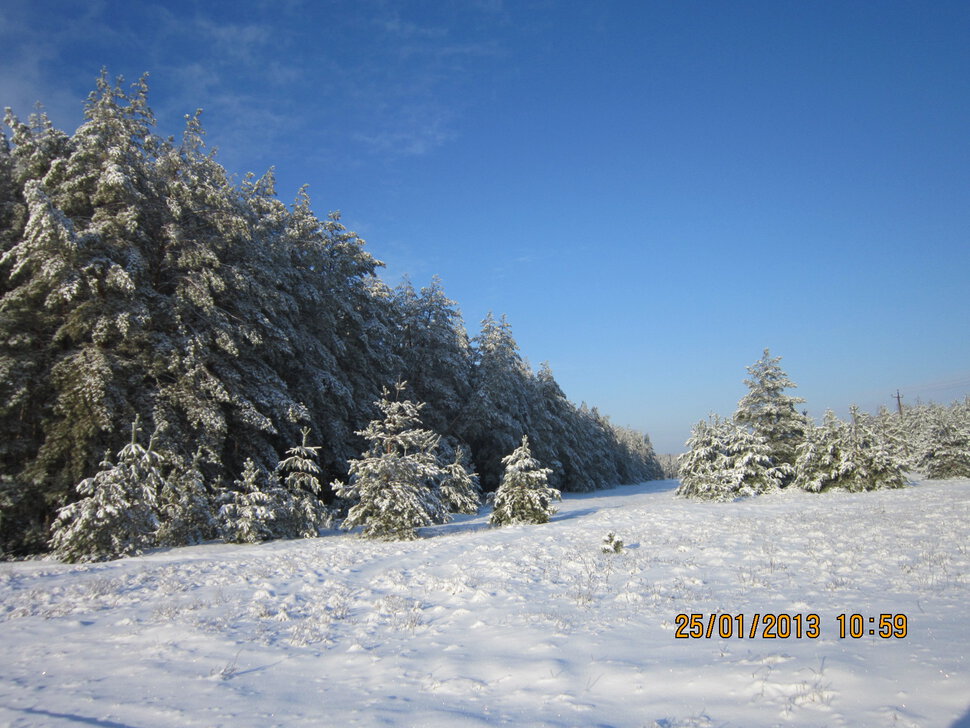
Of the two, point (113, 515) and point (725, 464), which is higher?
point (725, 464)

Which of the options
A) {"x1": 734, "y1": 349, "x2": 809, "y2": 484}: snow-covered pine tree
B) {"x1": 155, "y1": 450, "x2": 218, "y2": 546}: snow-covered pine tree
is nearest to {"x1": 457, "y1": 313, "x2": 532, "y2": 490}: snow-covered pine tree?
{"x1": 734, "y1": 349, "x2": 809, "y2": 484}: snow-covered pine tree

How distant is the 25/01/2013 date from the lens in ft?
21.0

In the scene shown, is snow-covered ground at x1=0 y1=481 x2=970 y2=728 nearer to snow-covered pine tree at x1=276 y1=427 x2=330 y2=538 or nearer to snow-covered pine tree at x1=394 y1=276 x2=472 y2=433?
snow-covered pine tree at x1=276 y1=427 x2=330 y2=538

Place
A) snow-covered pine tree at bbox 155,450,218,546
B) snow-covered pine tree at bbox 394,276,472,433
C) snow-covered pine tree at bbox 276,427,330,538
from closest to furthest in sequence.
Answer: snow-covered pine tree at bbox 155,450,218,546 → snow-covered pine tree at bbox 276,427,330,538 → snow-covered pine tree at bbox 394,276,472,433

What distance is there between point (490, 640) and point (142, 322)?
14804 mm

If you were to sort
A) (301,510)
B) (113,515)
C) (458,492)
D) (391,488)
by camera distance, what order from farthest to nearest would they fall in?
(458,492) < (301,510) < (391,488) < (113,515)

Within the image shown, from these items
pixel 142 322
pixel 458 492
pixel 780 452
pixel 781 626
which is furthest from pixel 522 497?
pixel 780 452

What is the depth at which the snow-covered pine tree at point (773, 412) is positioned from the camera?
32812 millimetres

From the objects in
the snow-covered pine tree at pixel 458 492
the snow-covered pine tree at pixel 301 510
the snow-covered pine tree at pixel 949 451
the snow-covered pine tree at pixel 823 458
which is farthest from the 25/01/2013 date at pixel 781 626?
the snow-covered pine tree at pixel 949 451

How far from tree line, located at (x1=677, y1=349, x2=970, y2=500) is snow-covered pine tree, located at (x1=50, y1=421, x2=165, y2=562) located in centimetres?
2387

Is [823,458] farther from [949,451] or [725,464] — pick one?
[949,451]

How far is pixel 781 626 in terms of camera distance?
6.73 metres

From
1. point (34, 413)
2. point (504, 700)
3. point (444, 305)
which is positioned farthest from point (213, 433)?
point (444, 305)

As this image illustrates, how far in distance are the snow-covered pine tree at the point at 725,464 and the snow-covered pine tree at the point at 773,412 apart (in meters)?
3.53
